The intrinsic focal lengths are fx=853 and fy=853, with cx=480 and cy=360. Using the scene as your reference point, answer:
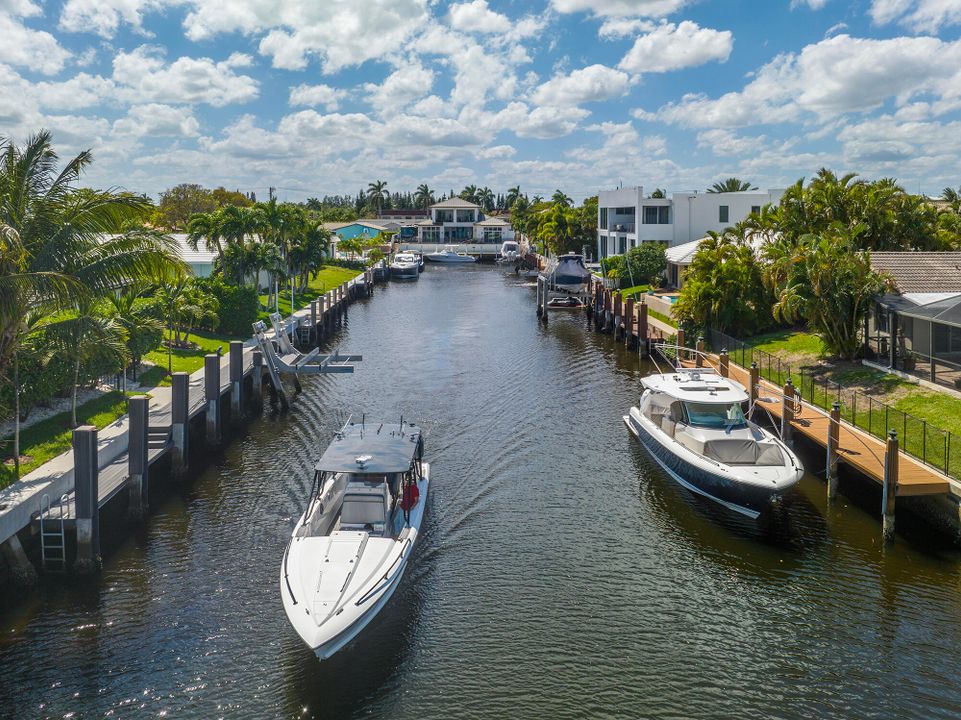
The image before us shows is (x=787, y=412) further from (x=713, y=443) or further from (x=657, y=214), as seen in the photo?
(x=657, y=214)

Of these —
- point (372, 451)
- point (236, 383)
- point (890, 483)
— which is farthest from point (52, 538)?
point (890, 483)

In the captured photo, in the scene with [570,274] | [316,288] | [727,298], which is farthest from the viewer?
[316,288]

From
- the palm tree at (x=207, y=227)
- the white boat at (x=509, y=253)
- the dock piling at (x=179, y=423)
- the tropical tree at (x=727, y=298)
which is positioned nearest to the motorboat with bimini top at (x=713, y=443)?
the dock piling at (x=179, y=423)

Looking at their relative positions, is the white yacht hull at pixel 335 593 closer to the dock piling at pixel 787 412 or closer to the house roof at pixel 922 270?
the dock piling at pixel 787 412

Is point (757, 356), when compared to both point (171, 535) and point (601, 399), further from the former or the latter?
point (171, 535)

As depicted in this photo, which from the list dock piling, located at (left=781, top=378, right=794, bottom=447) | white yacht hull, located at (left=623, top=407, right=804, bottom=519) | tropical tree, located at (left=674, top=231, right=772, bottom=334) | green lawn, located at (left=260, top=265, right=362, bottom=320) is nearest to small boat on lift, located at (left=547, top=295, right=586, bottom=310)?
green lawn, located at (left=260, top=265, right=362, bottom=320)
